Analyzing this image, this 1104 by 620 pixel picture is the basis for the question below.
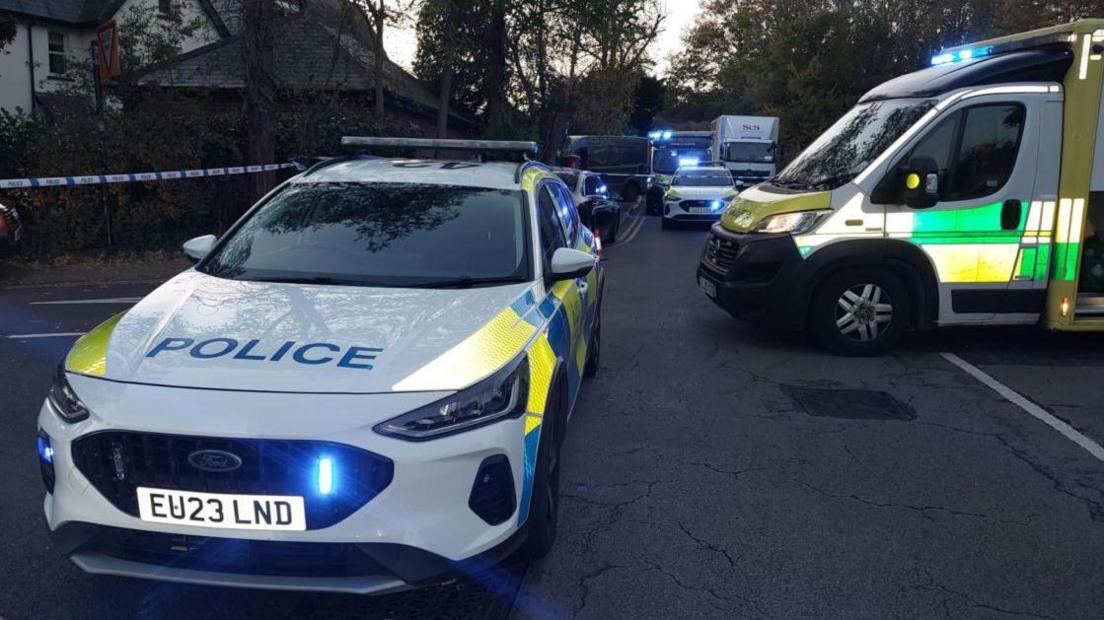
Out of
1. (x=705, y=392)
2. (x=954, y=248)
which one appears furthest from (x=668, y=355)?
(x=954, y=248)

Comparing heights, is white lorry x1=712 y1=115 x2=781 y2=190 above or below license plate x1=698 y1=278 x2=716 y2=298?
above

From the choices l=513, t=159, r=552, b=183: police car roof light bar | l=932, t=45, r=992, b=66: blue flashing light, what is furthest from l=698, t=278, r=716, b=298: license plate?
l=932, t=45, r=992, b=66: blue flashing light

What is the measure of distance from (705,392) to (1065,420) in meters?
2.45

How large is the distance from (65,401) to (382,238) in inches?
68.9

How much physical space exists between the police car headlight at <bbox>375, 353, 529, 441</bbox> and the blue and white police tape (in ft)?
31.3

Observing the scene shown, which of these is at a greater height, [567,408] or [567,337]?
[567,337]

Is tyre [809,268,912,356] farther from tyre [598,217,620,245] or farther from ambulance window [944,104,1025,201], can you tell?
tyre [598,217,620,245]

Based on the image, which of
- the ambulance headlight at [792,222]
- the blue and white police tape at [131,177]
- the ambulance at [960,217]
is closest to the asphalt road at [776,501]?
the ambulance at [960,217]

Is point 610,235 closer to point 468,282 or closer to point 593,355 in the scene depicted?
point 593,355

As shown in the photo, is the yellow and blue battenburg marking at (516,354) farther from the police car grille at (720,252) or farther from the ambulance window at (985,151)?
the ambulance window at (985,151)

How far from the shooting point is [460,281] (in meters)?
4.18

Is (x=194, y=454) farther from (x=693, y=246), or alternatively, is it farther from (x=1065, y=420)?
(x=693, y=246)

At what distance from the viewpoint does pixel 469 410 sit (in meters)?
3.09

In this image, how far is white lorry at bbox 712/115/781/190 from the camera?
29.8 m
